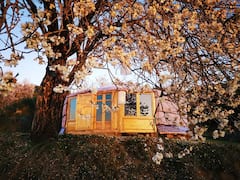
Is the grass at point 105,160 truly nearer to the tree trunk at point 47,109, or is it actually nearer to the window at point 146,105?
the tree trunk at point 47,109

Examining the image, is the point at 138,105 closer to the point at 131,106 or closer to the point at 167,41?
the point at 131,106

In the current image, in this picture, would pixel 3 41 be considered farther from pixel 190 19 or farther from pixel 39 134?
pixel 39 134

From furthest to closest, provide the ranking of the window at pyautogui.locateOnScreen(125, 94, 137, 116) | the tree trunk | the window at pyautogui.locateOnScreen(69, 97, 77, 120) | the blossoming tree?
1. the window at pyautogui.locateOnScreen(69, 97, 77, 120)
2. the window at pyautogui.locateOnScreen(125, 94, 137, 116)
3. the tree trunk
4. the blossoming tree

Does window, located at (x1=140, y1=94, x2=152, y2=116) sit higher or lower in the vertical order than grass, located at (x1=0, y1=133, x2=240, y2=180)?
higher

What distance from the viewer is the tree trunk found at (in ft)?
11.7

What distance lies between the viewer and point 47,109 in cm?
360

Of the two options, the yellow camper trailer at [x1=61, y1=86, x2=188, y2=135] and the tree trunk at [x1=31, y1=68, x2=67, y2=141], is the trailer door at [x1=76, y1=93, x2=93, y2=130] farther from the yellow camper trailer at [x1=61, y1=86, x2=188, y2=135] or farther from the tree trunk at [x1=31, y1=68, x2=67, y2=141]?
the tree trunk at [x1=31, y1=68, x2=67, y2=141]

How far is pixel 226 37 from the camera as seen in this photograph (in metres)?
2.73

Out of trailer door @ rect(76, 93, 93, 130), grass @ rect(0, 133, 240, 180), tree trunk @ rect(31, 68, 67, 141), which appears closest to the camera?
grass @ rect(0, 133, 240, 180)

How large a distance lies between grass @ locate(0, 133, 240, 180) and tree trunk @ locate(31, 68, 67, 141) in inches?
7.2

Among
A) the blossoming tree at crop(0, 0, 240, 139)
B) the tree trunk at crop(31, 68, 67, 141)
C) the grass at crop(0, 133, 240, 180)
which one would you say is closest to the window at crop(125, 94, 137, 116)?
the grass at crop(0, 133, 240, 180)

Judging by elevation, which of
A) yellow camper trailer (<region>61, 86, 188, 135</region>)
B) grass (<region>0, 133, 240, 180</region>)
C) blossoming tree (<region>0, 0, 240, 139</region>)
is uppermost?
blossoming tree (<region>0, 0, 240, 139</region>)

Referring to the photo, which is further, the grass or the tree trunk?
the tree trunk

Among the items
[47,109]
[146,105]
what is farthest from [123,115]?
[47,109]
